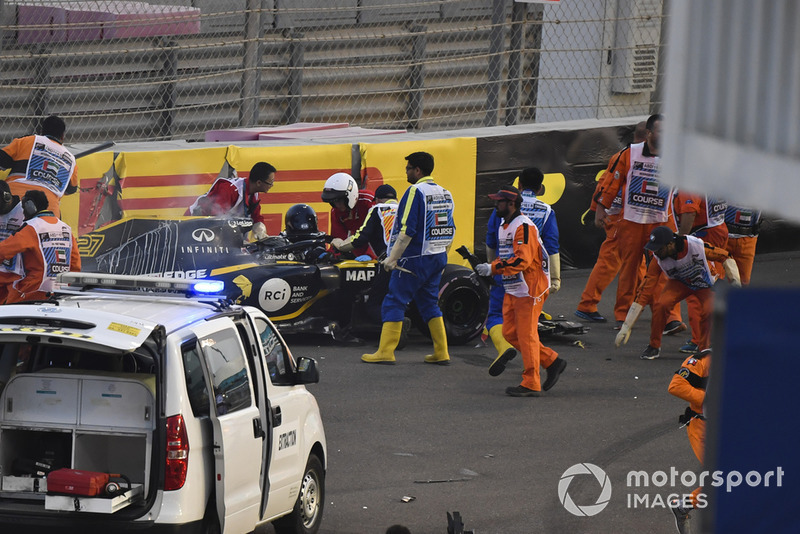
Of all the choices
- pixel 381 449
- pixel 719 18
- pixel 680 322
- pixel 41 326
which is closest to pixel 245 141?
pixel 680 322

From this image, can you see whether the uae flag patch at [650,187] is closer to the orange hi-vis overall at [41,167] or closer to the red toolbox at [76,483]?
the orange hi-vis overall at [41,167]

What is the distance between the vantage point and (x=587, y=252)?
52.6ft

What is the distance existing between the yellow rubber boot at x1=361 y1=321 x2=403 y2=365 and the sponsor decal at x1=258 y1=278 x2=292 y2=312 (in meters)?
0.99

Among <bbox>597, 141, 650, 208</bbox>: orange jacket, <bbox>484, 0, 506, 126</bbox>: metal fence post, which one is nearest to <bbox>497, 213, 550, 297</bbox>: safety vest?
<bbox>597, 141, 650, 208</bbox>: orange jacket

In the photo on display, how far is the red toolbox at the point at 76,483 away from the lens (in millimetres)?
5727

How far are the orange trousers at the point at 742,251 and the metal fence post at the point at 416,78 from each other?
4.78 m

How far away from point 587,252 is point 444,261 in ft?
15.3

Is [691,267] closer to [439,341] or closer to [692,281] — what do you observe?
[692,281]

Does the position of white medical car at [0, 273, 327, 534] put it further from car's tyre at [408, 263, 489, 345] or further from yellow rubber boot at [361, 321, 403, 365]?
car's tyre at [408, 263, 489, 345]

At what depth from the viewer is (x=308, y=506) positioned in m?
7.21

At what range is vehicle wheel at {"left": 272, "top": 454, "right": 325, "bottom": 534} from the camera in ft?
23.0

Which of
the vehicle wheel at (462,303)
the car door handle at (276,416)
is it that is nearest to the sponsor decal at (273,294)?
the vehicle wheel at (462,303)

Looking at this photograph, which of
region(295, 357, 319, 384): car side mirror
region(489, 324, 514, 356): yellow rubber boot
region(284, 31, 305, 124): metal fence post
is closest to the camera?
region(295, 357, 319, 384): car side mirror

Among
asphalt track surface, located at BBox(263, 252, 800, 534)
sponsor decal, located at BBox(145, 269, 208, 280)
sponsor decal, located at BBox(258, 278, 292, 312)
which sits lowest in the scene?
asphalt track surface, located at BBox(263, 252, 800, 534)
